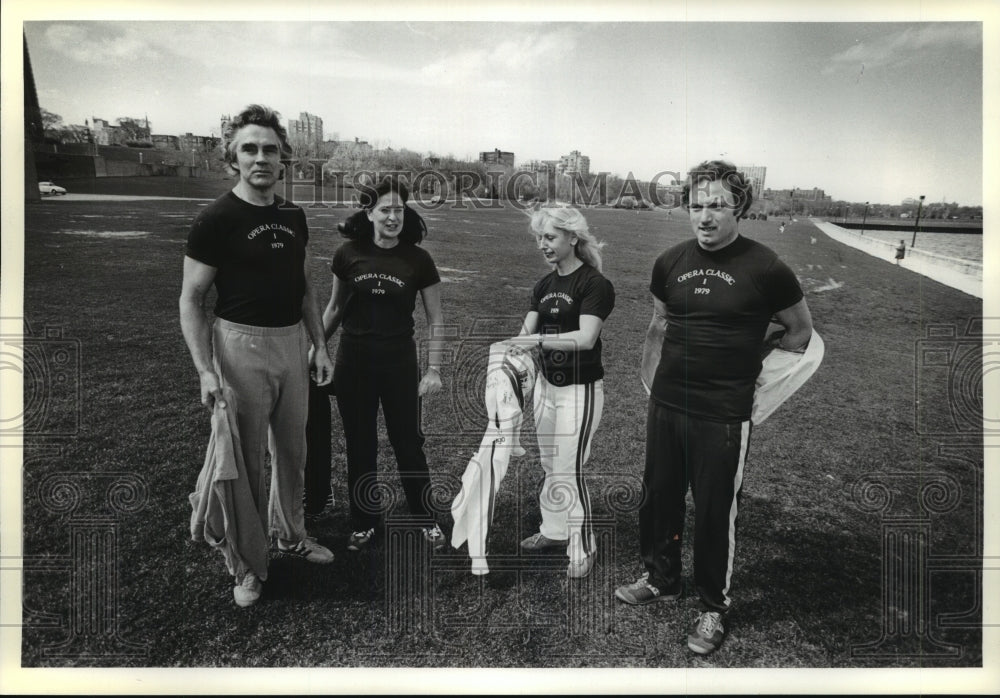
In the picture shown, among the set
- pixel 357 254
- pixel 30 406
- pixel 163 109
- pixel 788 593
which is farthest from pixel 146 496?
pixel 788 593

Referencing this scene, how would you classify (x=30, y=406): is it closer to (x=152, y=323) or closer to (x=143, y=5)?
(x=152, y=323)

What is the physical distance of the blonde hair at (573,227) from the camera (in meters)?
2.40

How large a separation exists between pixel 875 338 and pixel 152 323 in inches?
151

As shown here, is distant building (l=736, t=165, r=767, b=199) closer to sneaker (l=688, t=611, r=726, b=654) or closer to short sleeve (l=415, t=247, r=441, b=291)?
short sleeve (l=415, t=247, r=441, b=291)

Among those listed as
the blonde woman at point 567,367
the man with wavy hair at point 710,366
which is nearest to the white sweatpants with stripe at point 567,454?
the blonde woman at point 567,367

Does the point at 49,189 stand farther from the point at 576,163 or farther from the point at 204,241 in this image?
the point at 576,163

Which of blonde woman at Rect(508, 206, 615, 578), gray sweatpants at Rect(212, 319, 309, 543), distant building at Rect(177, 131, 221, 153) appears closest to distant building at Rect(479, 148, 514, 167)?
blonde woman at Rect(508, 206, 615, 578)

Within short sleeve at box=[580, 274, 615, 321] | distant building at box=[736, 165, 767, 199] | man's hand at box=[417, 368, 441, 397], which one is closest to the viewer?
short sleeve at box=[580, 274, 615, 321]

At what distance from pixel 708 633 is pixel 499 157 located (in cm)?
228

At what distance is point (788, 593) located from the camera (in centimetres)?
263

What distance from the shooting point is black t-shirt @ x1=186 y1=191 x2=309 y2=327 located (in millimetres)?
2314

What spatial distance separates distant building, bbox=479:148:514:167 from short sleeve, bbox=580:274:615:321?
32.2 inches

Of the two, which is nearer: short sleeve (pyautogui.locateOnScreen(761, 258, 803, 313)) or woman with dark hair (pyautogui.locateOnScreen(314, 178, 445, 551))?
short sleeve (pyautogui.locateOnScreen(761, 258, 803, 313))

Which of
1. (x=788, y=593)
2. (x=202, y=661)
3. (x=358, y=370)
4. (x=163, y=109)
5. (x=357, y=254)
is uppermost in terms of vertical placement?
(x=163, y=109)
